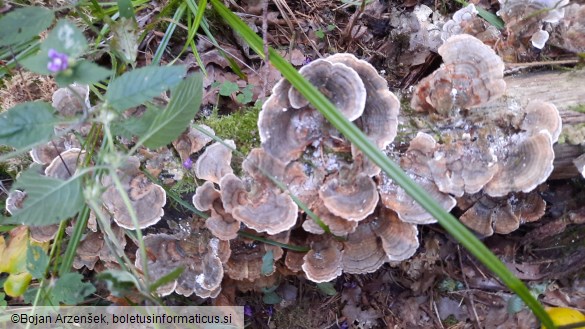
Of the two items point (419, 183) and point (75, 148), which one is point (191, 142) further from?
point (419, 183)

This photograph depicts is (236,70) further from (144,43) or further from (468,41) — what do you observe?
(468,41)

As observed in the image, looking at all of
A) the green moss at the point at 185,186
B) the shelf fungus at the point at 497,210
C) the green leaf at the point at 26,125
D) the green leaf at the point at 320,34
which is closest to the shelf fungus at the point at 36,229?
the green moss at the point at 185,186

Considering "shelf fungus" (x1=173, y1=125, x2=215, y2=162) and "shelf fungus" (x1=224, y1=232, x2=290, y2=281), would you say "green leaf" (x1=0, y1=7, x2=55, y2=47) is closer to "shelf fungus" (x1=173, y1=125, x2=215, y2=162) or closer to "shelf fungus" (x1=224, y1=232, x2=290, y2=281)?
"shelf fungus" (x1=173, y1=125, x2=215, y2=162)

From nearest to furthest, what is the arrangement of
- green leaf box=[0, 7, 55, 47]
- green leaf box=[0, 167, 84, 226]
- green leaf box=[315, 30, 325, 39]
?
green leaf box=[0, 167, 84, 226], green leaf box=[0, 7, 55, 47], green leaf box=[315, 30, 325, 39]

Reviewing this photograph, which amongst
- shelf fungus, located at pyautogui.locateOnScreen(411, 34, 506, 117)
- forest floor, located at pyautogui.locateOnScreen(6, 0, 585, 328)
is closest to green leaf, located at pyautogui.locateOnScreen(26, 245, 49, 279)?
forest floor, located at pyautogui.locateOnScreen(6, 0, 585, 328)

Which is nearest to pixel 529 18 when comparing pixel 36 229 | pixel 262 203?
pixel 262 203

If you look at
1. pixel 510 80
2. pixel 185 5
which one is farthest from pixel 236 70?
pixel 510 80
